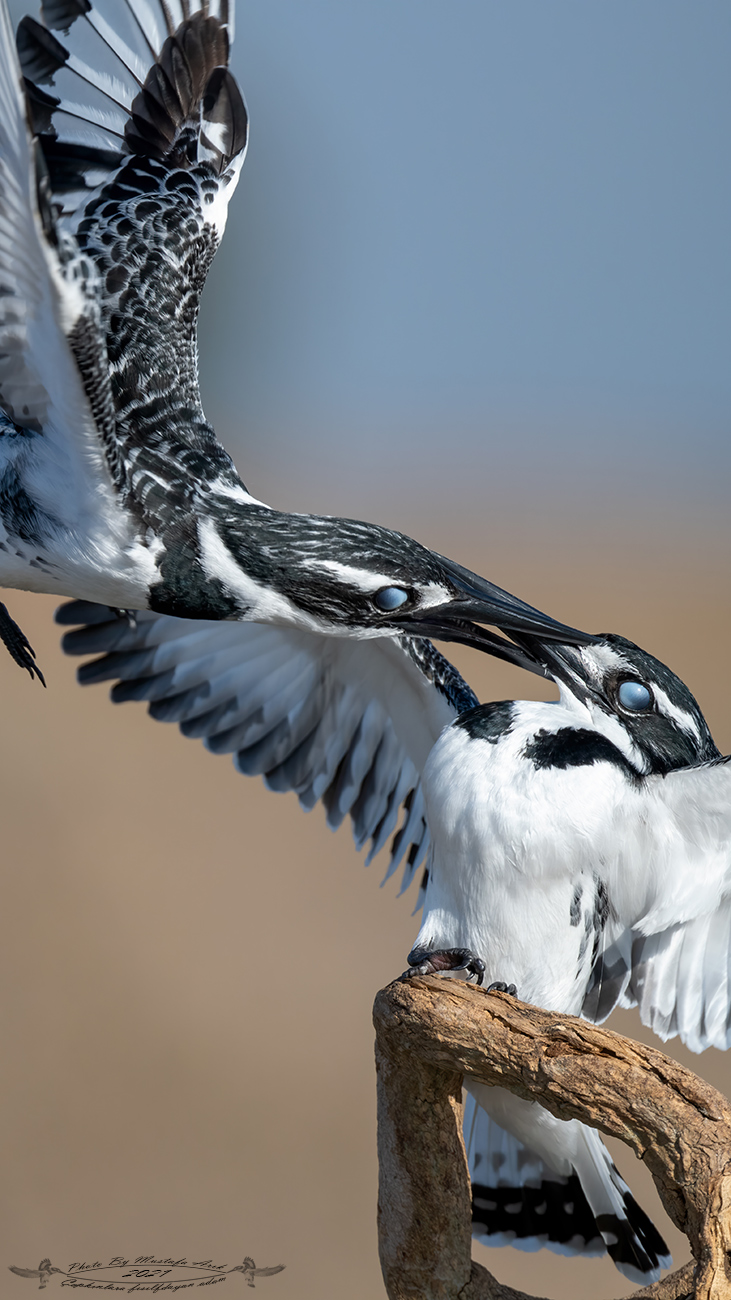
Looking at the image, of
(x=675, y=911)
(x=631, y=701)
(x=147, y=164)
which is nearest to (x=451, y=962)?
(x=675, y=911)

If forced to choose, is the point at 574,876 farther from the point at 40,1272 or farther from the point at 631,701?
the point at 40,1272

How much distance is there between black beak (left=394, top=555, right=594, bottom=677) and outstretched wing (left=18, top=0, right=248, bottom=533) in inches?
19.1

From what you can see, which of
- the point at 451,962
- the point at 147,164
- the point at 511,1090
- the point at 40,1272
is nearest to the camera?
the point at 511,1090

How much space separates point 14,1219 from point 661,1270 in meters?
3.01

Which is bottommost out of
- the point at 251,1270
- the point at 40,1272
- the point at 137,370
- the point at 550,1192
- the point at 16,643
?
the point at 40,1272

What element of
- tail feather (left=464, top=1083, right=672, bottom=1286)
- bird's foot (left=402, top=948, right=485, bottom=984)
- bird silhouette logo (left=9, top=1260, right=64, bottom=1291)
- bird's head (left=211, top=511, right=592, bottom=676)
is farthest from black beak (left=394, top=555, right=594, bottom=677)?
bird silhouette logo (left=9, top=1260, right=64, bottom=1291)

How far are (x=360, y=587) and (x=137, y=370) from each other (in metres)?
0.67

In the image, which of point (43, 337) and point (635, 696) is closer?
point (43, 337)

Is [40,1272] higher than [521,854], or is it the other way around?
[521,854]

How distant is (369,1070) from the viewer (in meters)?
5.11

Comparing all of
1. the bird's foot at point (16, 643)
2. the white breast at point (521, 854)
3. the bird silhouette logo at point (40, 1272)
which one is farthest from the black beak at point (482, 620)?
the bird silhouette logo at point (40, 1272)

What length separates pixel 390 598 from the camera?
6.19 ft

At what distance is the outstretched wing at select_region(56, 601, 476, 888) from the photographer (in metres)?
2.55

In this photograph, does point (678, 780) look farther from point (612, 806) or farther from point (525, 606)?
point (525, 606)
